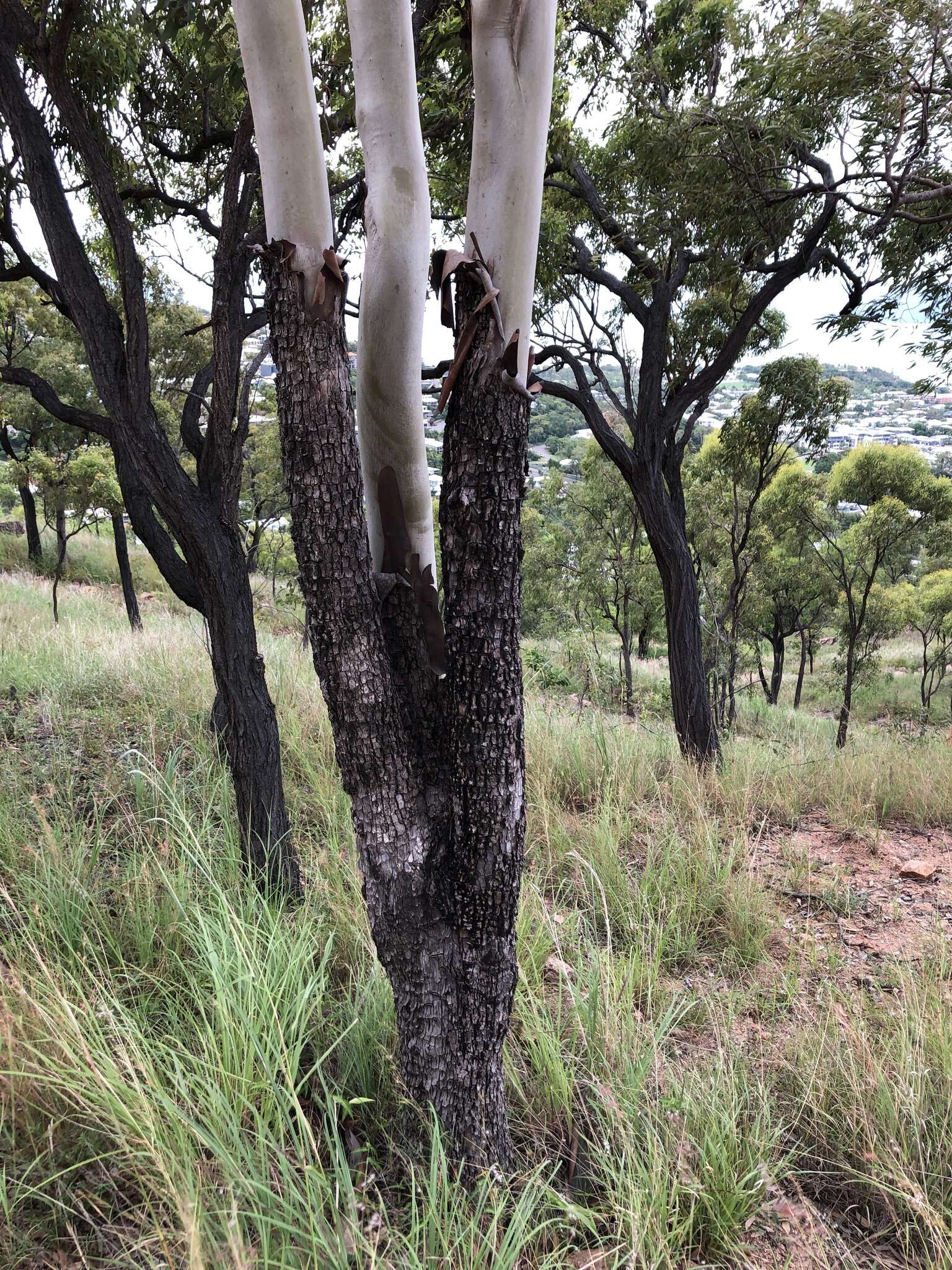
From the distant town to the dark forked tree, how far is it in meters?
0.54

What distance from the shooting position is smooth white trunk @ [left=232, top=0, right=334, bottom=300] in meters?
1.53

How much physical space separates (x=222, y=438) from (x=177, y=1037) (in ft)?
7.97

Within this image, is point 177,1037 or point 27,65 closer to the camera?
point 177,1037

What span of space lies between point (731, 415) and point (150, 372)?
8.89 m

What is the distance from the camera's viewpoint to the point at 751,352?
25.9ft

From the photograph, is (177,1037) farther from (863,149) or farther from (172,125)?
(863,149)

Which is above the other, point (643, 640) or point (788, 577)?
point (788, 577)

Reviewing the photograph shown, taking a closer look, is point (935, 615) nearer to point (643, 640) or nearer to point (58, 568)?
point (643, 640)

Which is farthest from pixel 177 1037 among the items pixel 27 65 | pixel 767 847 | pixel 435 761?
pixel 27 65

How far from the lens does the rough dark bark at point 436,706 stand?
1.63m

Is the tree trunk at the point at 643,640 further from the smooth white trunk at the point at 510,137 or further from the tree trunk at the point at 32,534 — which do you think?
the smooth white trunk at the point at 510,137

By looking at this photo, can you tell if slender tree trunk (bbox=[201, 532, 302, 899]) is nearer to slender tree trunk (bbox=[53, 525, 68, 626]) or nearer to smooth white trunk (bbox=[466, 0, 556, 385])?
smooth white trunk (bbox=[466, 0, 556, 385])

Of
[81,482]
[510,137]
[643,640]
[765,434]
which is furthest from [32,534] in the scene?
[510,137]

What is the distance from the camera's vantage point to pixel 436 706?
1.81 m
